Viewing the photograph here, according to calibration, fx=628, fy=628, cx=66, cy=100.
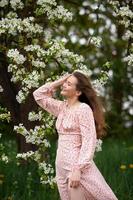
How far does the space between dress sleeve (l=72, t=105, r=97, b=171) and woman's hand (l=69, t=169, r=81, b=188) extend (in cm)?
4

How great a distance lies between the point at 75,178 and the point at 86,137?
32 centimetres

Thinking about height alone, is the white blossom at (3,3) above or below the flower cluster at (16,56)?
above

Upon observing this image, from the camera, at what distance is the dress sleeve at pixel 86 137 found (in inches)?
180

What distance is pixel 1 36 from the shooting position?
6.40 meters

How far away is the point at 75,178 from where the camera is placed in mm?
4539

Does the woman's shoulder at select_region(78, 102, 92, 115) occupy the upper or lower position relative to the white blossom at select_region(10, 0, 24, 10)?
lower

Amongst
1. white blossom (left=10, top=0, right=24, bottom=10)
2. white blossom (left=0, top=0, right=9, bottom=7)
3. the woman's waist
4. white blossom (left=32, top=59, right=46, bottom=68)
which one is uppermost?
white blossom (left=0, top=0, right=9, bottom=7)

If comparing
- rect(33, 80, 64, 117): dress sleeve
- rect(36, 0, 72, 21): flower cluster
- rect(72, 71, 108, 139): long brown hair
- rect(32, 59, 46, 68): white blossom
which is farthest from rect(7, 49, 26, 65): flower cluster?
rect(72, 71, 108, 139): long brown hair

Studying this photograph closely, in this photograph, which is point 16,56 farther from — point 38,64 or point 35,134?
point 35,134

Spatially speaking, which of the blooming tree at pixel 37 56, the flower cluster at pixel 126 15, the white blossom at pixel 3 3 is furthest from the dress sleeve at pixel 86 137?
the white blossom at pixel 3 3

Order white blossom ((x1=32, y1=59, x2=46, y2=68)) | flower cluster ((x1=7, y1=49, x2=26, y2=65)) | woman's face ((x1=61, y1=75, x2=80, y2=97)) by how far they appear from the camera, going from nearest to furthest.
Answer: woman's face ((x1=61, y1=75, x2=80, y2=97)) < flower cluster ((x1=7, y1=49, x2=26, y2=65)) < white blossom ((x1=32, y1=59, x2=46, y2=68))

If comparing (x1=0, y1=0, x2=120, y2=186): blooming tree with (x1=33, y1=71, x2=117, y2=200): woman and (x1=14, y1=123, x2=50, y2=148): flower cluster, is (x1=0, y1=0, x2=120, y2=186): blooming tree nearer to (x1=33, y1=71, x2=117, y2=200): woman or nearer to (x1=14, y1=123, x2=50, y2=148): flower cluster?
(x1=14, y1=123, x2=50, y2=148): flower cluster

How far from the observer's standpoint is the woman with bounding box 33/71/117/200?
462cm

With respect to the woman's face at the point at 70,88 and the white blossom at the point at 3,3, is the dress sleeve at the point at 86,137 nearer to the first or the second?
the woman's face at the point at 70,88
